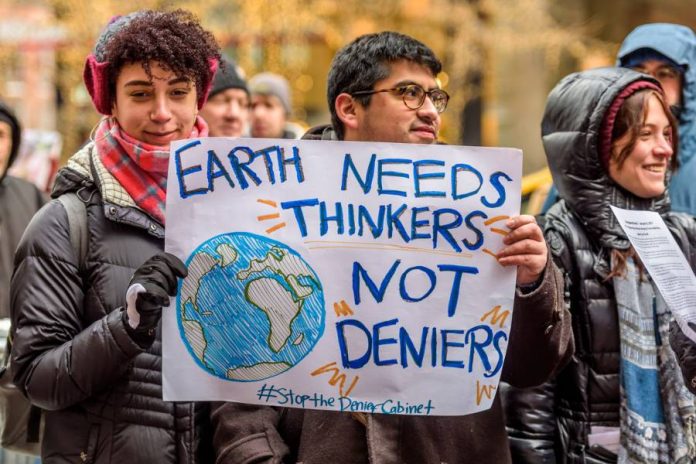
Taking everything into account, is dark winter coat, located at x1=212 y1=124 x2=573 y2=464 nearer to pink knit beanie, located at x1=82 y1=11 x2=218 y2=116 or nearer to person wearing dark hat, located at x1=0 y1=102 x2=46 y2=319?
pink knit beanie, located at x1=82 y1=11 x2=218 y2=116

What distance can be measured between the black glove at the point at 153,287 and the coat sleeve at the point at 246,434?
32 centimetres

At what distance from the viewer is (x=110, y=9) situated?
11453mm

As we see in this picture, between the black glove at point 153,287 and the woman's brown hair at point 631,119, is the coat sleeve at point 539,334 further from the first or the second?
the black glove at point 153,287

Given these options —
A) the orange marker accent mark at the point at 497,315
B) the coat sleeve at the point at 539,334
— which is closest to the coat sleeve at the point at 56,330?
the orange marker accent mark at the point at 497,315

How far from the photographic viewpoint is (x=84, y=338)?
2309 mm

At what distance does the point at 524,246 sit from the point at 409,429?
565 mm

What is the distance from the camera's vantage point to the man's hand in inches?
89.7

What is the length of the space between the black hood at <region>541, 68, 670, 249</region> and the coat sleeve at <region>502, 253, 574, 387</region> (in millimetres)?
517

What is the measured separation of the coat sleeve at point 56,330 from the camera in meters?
2.29

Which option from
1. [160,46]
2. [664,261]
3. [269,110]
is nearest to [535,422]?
[664,261]

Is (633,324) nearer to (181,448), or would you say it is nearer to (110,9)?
(181,448)

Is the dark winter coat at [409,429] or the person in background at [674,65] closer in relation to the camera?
the dark winter coat at [409,429]

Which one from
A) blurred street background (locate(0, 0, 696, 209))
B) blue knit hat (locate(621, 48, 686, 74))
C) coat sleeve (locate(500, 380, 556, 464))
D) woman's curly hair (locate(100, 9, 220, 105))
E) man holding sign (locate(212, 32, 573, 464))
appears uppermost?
blurred street background (locate(0, 0, 696, 209))

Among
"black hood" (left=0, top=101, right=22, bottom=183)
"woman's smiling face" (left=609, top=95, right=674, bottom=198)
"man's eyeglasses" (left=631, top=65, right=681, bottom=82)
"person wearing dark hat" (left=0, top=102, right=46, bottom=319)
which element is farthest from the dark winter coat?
"black hood" (left=0, top=101, right=22, bottom=183)
